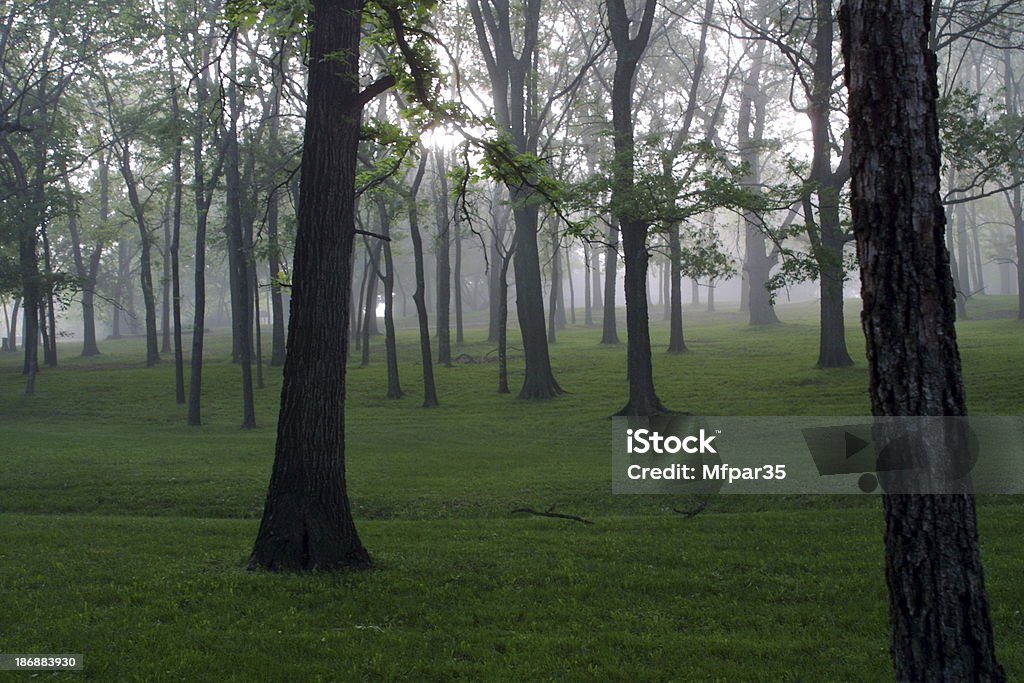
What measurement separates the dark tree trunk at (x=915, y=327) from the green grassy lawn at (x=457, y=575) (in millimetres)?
1834

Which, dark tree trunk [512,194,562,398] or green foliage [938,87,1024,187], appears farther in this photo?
dark tree trunk [512,194,562,398]

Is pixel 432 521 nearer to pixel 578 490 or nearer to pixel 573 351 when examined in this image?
Answer: pixel 578 490

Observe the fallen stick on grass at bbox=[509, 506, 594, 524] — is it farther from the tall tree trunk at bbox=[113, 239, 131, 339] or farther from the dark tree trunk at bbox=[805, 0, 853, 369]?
the tall tree trunk at bbox=[113, 239, 131, 339]

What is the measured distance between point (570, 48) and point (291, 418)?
31562mm

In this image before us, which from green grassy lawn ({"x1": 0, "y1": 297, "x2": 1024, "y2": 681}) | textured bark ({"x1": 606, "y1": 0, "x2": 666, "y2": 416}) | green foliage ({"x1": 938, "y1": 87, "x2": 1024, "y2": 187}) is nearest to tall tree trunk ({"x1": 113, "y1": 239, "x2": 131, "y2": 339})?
green grassy lawn ({"x1": 0, "y1": 297, "x2": 1024, "y2": 681})

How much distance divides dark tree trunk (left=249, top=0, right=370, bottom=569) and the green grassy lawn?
54 cm

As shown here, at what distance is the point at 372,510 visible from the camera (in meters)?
13.2

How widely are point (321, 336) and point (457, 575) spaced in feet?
8.87

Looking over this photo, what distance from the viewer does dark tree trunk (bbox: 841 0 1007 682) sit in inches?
156

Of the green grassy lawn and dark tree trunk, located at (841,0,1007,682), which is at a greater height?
dark tree trunk, located at (841,0,1007,682)

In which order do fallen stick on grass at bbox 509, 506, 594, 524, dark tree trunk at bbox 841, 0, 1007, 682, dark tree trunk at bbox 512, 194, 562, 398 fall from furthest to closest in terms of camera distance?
dark tree trunk at bbox 512, 194, 562, 398
fallen stick on grass at bbox 509, 506, 594, 524
dark tree trunk at bbox 841, 0, 1007, 682

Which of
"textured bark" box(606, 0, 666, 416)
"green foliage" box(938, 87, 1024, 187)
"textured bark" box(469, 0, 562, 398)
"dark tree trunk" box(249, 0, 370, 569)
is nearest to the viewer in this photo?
"dark tree trunk" box(249, 0, 370, 569)

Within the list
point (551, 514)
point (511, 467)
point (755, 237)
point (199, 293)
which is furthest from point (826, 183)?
point (755, 237)

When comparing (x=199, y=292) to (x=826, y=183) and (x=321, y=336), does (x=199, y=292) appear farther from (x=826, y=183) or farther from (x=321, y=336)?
(x=321, y=336)
